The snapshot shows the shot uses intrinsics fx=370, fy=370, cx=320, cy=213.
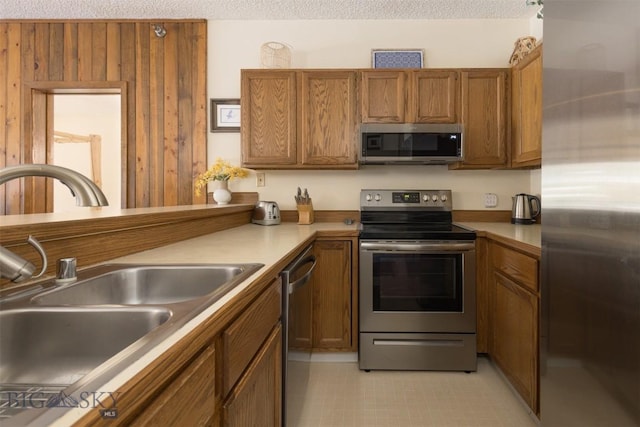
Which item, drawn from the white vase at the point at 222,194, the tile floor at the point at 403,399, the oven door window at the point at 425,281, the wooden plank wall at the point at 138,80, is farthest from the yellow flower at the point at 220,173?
the tile floor at the point at 403,399

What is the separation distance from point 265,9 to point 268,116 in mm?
921

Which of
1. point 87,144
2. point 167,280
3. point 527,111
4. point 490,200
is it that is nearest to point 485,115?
point 527,111

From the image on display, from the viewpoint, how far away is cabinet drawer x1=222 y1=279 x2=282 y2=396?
0.77m

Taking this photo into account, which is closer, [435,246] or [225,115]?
[435,246]

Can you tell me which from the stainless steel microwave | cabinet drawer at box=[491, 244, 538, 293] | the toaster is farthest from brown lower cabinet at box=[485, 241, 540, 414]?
the toaster

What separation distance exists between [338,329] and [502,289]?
3.33ft

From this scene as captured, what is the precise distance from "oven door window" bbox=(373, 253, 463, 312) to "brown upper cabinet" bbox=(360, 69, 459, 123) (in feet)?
3.33

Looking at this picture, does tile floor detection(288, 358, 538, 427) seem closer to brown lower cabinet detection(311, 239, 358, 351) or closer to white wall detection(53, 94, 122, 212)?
brown lower cabinet detection(311, 239, 358, 351)

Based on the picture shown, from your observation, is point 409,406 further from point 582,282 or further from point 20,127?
point 20,127

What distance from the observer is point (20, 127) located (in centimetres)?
317

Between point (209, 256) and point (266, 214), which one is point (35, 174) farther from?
point (266, 214)

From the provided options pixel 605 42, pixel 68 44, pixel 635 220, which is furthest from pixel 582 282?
pixel 68 44

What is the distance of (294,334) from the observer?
4.98ft

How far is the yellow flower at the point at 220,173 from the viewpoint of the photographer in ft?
9.39
